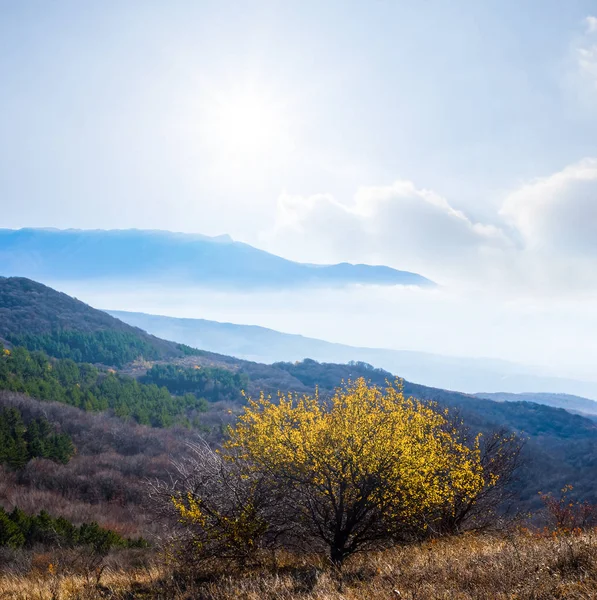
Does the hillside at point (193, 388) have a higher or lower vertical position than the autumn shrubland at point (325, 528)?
lower

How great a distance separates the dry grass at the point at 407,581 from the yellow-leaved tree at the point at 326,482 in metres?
0.84

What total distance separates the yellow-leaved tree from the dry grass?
33.0 inches

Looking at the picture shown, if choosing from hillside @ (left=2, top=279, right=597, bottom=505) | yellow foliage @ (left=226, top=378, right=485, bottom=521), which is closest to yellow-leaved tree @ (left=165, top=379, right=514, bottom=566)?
yellow foliage @ (left=226, top=378, right=485, bottom=521)

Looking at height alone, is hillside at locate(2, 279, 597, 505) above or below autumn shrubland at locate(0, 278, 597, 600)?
below

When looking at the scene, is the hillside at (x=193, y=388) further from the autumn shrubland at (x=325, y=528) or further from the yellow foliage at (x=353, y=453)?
the yellow foliage at (x=353, y=453)

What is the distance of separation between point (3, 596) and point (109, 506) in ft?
107

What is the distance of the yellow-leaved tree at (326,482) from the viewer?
432 inches

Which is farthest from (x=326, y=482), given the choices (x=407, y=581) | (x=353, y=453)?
(x=407, y=581)

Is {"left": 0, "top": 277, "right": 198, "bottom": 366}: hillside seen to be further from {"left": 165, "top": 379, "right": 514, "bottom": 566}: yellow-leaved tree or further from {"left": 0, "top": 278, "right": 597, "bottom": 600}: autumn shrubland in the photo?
{"left": 165, "top": 379, "right": 514, "bottom": 566}: yellow-leaved tree

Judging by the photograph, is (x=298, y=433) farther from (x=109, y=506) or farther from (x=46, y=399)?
(x=46, y=399)

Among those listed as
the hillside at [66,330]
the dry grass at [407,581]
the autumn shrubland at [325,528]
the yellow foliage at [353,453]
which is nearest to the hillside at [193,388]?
the hillside at [66,330]

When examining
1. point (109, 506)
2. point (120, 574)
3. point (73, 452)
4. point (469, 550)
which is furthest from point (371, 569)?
point (73, 452)

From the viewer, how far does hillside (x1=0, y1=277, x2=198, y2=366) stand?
11519cm

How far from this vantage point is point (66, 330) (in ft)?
421
